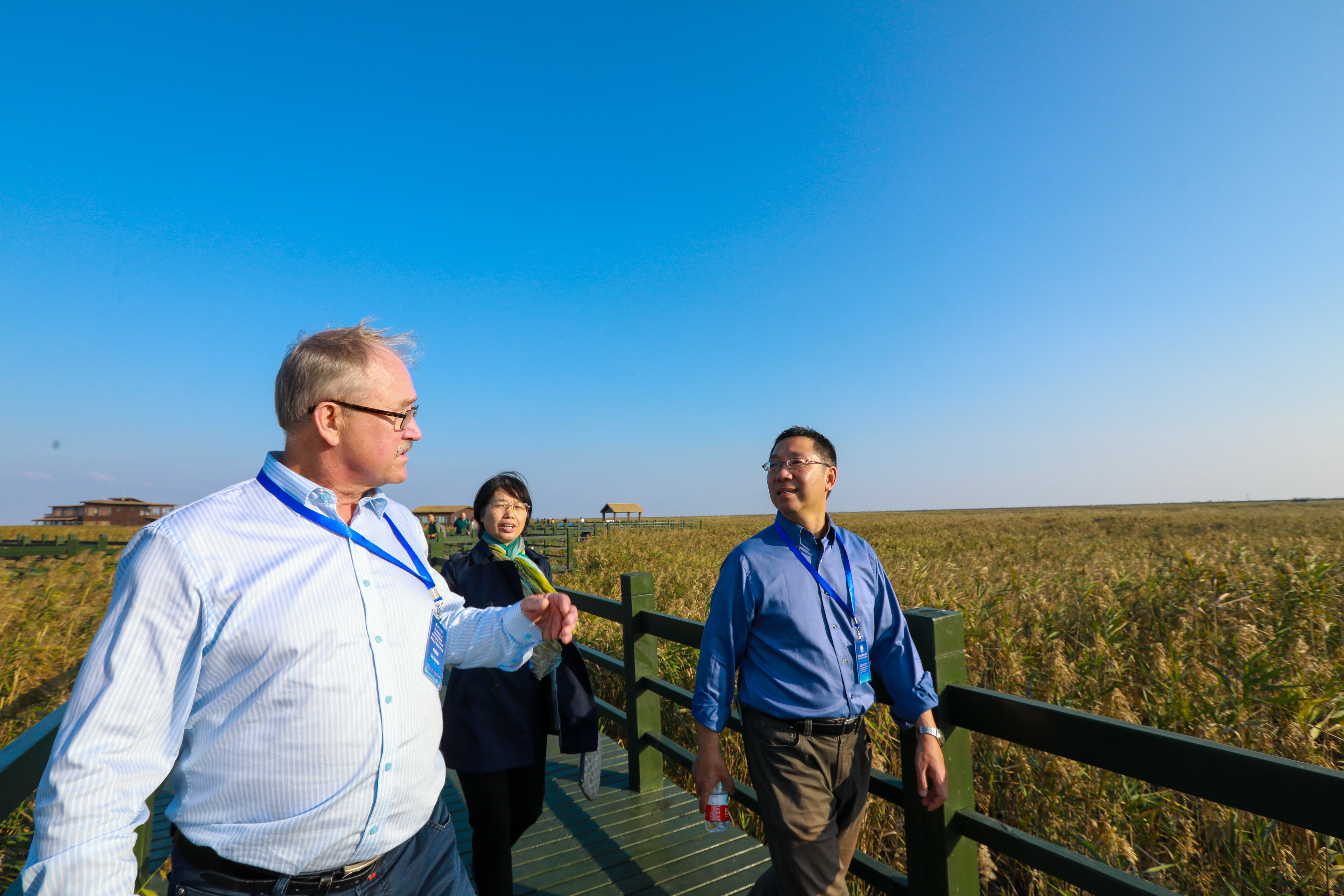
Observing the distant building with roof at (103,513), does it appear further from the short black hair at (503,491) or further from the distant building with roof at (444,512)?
the short black hair at (503,491)

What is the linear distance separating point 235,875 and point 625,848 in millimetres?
2409

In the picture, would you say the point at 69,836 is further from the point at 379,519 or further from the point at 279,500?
the point at 379,519

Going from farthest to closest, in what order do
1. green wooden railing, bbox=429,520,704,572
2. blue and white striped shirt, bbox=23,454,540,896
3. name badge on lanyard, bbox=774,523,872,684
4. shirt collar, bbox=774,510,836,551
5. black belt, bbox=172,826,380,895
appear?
green wooden railing, bbox=429,520,704,572 → shirt collar, bbox=774,510,836,551 → name badge on lanyard, bbox=774,523,872,684 → black belt, bbox=172,826,380,895 → blue and white striped shirt, bbox=23,454,540,896

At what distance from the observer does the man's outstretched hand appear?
1.75m

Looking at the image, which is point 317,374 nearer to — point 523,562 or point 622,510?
Result: point 523,562

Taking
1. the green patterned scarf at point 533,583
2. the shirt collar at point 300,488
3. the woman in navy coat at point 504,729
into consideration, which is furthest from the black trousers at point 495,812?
the shirt collar at point 300,488

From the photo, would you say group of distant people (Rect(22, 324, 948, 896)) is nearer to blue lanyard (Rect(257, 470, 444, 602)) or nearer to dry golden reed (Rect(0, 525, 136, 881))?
blue lanyard (Rect(257, 470, 444, 602))

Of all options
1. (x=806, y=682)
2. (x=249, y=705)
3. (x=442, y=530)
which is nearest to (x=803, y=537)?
(x=806, y=682)

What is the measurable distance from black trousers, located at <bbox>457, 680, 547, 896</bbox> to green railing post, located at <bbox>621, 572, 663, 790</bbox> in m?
1.19

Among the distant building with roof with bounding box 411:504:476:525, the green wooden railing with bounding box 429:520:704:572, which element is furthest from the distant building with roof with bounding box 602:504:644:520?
the green wooden railing with bounding box 429:520:704:572

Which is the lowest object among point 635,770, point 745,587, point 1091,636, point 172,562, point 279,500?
point 635,770

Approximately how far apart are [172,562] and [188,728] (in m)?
0.38

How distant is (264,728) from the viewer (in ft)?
4.27

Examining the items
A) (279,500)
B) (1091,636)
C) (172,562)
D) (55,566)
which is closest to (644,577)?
(279,500)
